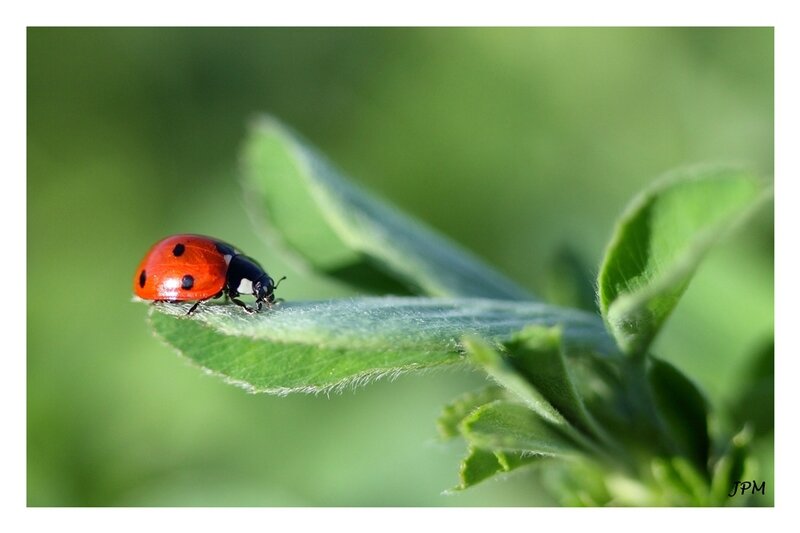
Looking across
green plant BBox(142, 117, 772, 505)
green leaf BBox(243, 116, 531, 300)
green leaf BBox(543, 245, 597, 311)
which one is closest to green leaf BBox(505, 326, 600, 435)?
green plant BBox(142, 117, 772, 505)

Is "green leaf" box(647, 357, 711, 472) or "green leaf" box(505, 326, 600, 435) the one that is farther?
"green leaf" box(647, 357, 711, 472)

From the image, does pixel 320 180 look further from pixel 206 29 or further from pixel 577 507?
pixel 206 29

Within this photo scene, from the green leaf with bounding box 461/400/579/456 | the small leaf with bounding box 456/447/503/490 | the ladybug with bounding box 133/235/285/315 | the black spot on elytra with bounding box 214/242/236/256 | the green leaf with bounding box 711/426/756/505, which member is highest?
the black spot on elytra with bounding box 214/242/236/256

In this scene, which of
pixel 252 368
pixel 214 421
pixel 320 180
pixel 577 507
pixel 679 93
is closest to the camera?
pixel 252 368

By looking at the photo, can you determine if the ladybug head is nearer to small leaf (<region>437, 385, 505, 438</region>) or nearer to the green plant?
the green plant

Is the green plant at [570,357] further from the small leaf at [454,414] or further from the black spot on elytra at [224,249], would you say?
the black spot on elytra at [224,249]

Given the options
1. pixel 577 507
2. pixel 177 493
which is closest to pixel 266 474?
pixel 177 493

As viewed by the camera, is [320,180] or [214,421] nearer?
[320,180]
